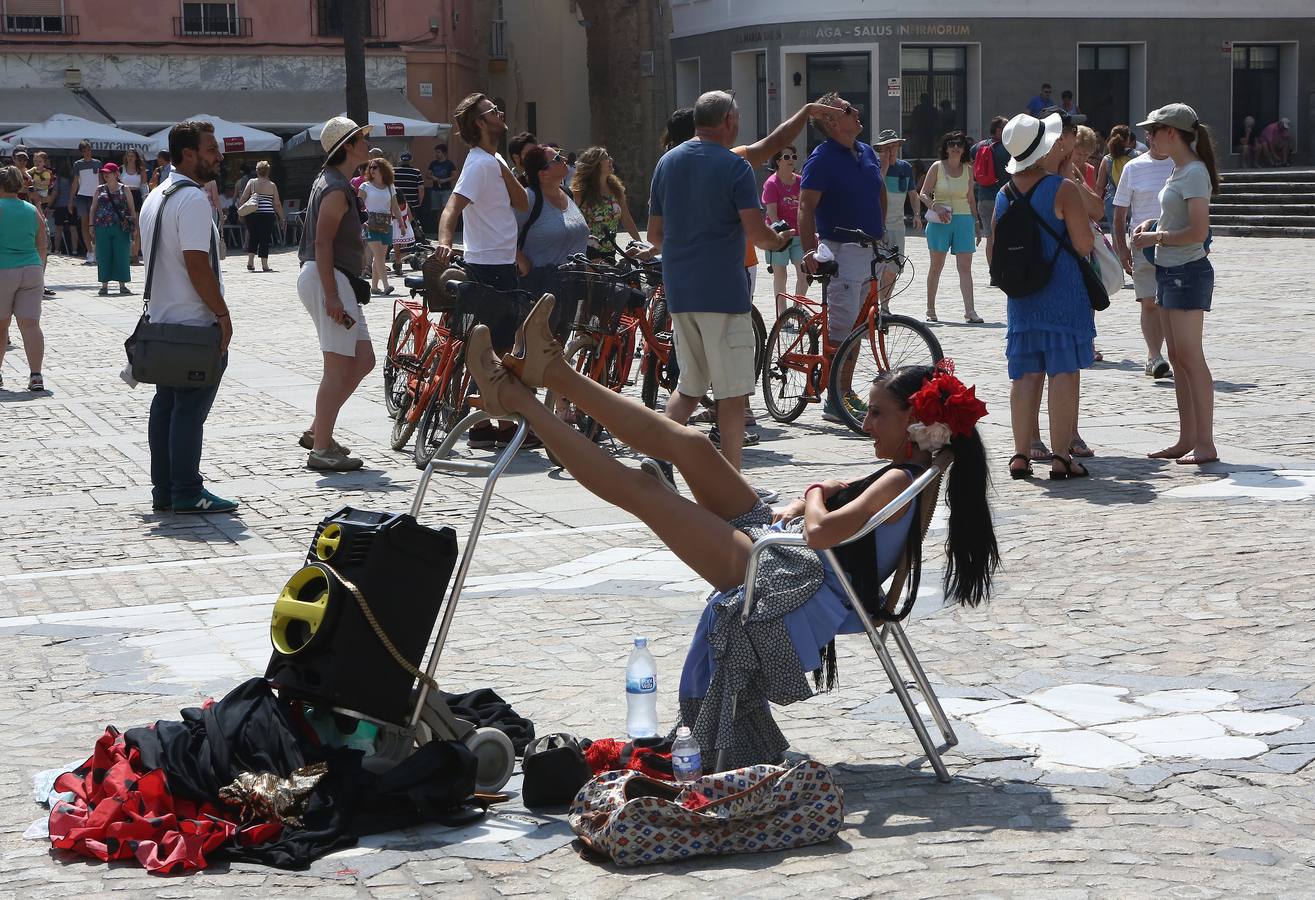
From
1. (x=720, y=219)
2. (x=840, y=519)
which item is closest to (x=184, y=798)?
(x=840, y=519)

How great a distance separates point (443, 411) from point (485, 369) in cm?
568

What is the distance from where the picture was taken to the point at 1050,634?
6.41 meters

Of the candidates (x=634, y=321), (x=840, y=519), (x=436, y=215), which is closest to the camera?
(x=840, y=519)

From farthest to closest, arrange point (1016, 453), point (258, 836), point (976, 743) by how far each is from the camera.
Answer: point (1016, 453), point (976, 743), point (258, 836)

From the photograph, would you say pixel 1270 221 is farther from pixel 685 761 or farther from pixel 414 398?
pixel 685 761

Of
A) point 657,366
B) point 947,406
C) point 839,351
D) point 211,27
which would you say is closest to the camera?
point 947,406

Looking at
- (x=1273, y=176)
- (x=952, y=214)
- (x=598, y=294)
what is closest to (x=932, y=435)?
(x=598, y=294)

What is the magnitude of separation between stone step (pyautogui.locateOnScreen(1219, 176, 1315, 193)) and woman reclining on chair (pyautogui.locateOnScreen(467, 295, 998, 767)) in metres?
27.7

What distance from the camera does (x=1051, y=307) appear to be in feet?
31.0

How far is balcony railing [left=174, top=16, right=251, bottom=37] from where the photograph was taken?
45656 mm

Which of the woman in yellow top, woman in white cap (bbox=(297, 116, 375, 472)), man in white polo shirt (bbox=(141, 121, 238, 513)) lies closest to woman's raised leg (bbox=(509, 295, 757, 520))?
man in white polo shirt (bbox=(141, 121, 238, 513))

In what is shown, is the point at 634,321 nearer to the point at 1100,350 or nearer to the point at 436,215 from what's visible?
the point at 1100,350

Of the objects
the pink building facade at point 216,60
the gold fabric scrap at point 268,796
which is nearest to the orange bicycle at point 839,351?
the gold fabric scrap at point 268,796

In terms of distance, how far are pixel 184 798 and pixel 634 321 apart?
721cm
